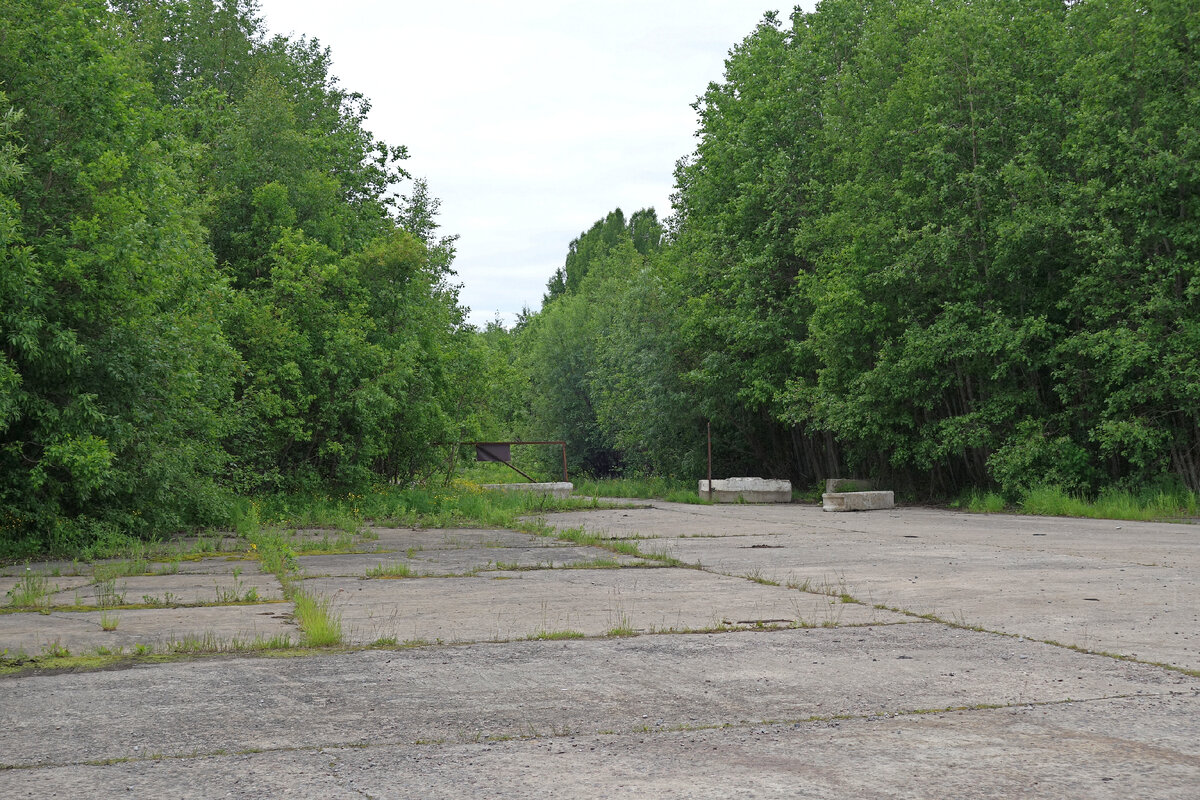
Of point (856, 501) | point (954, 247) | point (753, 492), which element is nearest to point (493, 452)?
point (753, 492)

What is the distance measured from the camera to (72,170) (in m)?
14.0

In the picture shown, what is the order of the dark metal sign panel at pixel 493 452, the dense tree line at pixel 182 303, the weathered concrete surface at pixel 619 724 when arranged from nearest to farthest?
the weathered concrete surface at pixel 619 724 < the dense tree line at pixel 182 303 < the dark metal sign panel at pixel 493 452

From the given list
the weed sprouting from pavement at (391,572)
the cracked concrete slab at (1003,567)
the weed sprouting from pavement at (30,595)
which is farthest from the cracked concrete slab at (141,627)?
the cracked concrete slab at (1003,567)

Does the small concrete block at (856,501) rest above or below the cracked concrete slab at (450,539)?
above

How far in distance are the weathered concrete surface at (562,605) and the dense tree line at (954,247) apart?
13753 millimetres

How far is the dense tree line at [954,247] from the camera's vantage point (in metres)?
20.4

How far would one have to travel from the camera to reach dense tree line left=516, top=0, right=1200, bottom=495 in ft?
66.8

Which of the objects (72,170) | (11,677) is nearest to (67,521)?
(72,170)

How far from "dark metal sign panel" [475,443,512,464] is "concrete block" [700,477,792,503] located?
694 centimetres

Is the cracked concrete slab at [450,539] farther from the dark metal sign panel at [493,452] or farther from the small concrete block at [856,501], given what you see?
the small concrete block at [856,501]

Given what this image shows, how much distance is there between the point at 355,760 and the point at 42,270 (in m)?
11.3

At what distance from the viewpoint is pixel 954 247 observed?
23.2 m

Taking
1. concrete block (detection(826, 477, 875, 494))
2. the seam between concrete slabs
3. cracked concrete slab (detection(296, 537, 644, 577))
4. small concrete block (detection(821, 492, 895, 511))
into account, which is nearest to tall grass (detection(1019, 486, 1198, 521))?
small concrete block (detection(821, 492, 895, 511))

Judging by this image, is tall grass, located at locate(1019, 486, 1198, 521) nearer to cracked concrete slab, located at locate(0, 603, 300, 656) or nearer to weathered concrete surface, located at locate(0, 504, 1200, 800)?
weathered concrete surface, located at locate(0, 504, 1200, 800)
